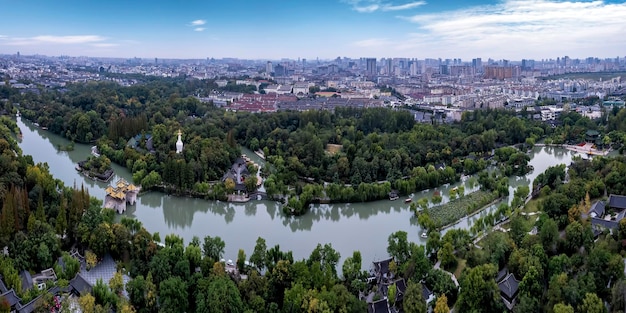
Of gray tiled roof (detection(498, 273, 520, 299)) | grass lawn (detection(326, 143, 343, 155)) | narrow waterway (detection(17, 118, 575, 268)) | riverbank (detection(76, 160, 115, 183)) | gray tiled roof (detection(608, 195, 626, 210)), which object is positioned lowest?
narrow waterway (detection(17, 118, 575, 268))

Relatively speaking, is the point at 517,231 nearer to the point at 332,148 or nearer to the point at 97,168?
the point at 332,148

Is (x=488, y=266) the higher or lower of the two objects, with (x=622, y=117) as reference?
lower

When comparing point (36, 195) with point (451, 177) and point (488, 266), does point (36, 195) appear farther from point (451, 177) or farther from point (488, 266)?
point (451, 177)

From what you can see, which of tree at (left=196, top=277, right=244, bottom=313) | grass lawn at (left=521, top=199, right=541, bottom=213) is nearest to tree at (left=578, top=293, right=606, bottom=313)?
tree at (left=196, top=277, right=244, bottom=313)

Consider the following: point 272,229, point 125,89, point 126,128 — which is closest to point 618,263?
point 272,229

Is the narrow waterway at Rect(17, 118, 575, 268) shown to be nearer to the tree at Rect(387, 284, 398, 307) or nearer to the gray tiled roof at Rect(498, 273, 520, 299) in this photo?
the tree at Rect(387, 284, 398, 307)

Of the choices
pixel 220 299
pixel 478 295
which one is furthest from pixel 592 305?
pixel 220 299
